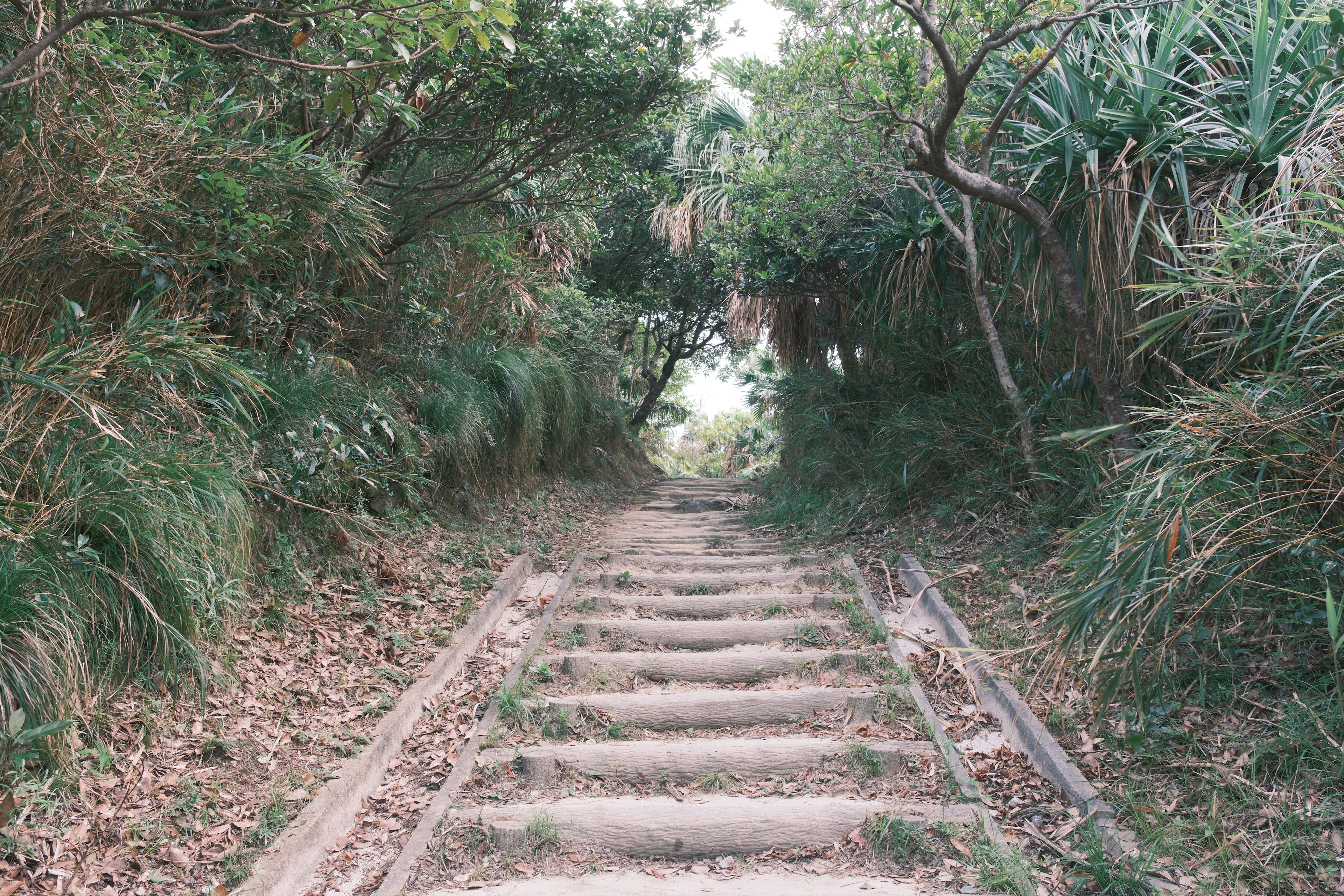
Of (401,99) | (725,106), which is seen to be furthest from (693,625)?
(725,106)

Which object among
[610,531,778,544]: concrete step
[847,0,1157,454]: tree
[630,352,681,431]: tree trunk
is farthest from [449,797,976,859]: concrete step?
[630,352,681,431]: tree trunk

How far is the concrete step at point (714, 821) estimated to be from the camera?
8.86ft

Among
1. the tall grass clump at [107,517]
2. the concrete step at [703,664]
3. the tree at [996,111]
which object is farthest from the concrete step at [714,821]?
the tree at [996,111]

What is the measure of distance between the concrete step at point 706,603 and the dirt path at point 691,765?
0.04 feet

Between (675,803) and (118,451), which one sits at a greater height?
(118,451)

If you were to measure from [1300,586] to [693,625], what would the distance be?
8.68ft

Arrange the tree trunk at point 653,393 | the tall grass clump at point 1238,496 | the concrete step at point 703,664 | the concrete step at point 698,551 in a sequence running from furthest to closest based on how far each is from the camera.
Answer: the tree trunk at point 653,393 < the concrete step at point 698,551 < the concrete step at point 703,664 < the tall grass clump at point 1238,496

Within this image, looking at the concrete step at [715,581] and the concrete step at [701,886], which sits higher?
the concrete step at [715,581]

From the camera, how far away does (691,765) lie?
10.2ft

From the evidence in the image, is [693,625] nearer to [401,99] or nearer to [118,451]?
[118,451]

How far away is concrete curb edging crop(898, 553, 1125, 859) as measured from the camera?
2.53 m

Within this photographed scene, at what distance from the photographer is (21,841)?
2115 mm

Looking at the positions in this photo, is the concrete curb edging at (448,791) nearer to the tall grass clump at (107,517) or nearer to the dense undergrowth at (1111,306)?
the tall grass clump at (107,517)

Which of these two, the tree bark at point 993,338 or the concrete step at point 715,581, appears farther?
the concrete step at point 715,581
